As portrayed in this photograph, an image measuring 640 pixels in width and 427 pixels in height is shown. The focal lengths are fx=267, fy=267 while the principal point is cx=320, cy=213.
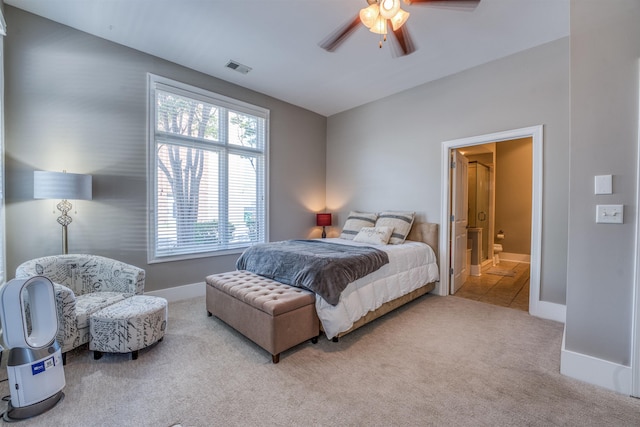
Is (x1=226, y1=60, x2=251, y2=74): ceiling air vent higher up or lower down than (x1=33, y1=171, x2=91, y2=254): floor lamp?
higher up

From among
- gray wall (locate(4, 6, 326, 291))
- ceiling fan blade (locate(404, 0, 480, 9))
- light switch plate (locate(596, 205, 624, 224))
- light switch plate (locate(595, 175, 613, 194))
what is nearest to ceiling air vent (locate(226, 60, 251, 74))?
gray wall (locate(4, 6, 326, 291))

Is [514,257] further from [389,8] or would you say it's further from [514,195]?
[389,8]

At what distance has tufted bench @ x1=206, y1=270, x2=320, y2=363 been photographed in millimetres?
2107

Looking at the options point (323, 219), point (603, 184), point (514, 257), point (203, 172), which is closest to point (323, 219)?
point (323, 219)

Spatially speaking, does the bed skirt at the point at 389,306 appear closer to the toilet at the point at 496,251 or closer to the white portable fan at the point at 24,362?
the white portable fan at the point at 24,362

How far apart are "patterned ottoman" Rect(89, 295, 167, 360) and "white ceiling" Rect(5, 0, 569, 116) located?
2.76m

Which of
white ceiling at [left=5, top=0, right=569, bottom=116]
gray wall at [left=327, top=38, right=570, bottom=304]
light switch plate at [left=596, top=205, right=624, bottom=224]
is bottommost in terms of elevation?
light switch plate at [left=596, top=205, right=624, bottom=224]

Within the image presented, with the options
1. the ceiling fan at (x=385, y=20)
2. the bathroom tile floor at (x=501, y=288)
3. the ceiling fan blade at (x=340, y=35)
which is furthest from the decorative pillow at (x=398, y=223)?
the ceiling fan blade at (x=340, y=35)

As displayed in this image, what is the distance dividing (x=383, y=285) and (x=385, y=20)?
7.80ft

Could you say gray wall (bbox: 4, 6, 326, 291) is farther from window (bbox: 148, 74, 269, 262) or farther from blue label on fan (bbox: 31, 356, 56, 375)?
blue label on fan (bbox: 31, 356, 56, 375)

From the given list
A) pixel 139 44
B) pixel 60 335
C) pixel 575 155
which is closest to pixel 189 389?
pixel 60 335

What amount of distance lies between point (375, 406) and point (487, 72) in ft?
12.9

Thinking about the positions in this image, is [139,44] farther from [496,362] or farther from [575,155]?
[496,362]

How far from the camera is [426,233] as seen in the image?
386 centimetres
